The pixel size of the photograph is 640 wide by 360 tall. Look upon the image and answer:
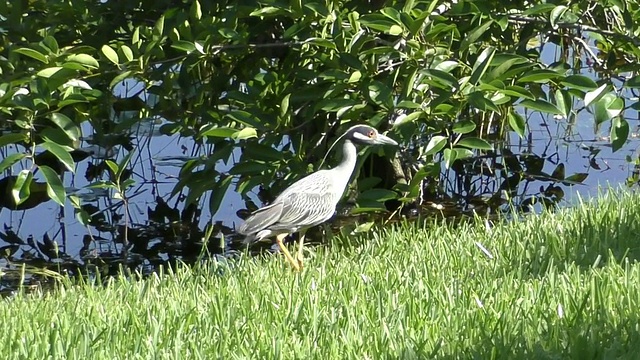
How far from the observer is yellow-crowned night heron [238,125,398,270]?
6328 mm

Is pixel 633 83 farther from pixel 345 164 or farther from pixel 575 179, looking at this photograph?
pixel 575 179

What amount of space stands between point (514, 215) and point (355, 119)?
1.24 meters

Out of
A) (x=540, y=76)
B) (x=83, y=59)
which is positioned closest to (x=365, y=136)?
(x=540, y=76)

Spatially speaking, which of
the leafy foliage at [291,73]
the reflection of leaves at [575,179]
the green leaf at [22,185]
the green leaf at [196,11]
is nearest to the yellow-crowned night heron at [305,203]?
the leafy foliage at [291,73]

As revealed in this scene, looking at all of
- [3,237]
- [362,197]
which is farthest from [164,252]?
[362,197]

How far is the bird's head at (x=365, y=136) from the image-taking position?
21.2 feet

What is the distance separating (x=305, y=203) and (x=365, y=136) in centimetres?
55

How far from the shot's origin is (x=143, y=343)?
153 inches

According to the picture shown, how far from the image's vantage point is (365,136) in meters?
6.47

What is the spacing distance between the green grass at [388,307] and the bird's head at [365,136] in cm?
91

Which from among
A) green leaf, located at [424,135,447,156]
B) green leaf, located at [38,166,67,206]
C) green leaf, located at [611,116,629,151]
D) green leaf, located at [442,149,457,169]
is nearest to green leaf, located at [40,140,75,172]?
green leaf, located at [38,166,67,206]

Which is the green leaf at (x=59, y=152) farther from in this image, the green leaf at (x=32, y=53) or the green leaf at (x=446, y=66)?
the green leaf at (x=446, y=66)

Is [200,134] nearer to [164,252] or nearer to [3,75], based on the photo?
[3,75]

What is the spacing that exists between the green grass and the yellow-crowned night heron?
0.58 m
